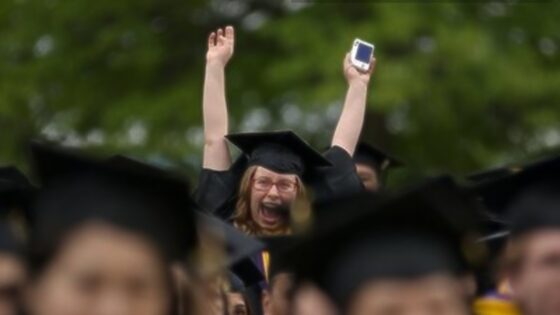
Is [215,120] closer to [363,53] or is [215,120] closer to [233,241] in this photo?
[363,53]

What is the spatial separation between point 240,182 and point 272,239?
352cm

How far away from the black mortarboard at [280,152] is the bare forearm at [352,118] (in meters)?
0.11

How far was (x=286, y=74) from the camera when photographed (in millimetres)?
15992

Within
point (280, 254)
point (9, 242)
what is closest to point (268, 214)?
point (9, 242)

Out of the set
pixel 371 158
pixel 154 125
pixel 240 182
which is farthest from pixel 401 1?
pixel 240 182

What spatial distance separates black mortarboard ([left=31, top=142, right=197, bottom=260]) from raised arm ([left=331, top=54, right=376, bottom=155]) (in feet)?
13.2

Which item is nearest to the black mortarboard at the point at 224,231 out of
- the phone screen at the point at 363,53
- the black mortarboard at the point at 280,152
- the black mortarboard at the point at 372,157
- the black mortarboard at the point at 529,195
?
the black mortarboard at the point at 529,195

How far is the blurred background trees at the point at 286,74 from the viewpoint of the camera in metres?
15.8

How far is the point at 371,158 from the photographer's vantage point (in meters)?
10.9

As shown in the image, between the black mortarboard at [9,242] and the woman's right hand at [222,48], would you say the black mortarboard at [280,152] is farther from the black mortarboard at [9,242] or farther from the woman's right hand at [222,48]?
the black mortarboard at [9,242]

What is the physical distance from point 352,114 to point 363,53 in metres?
0.38

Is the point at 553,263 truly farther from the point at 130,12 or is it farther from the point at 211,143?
the point at 130,12

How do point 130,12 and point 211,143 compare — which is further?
point 130,12

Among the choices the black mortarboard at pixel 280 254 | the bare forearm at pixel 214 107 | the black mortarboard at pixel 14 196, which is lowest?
the bare forearm at pixel 214 107
